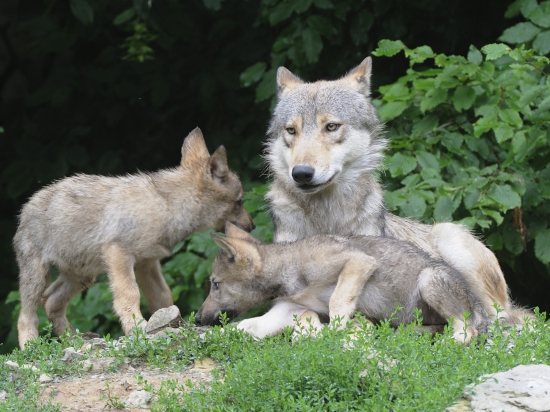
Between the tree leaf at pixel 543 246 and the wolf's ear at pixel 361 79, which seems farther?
the tree leaf at pixel 543 246

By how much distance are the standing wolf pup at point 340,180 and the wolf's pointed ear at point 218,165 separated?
1.71 feet

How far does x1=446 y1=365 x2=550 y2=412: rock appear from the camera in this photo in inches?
160

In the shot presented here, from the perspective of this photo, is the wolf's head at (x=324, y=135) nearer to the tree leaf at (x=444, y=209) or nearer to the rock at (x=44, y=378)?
the tree leaf at (x=444, y=209)

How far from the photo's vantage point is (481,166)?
847 cm

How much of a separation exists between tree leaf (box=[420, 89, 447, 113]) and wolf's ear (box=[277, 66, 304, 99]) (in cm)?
135

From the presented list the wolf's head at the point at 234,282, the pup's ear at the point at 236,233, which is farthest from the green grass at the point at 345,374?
the pup's ear at the point at 236,233

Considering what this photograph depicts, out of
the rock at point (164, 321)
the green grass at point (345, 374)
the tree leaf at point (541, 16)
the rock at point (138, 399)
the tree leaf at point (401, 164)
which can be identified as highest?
the tree leaf at point (541, 16)

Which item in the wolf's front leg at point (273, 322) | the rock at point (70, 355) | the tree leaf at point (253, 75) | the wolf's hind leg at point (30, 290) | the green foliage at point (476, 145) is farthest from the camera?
the tree leaf at point (253, 75)

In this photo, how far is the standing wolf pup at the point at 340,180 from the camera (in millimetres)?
6734

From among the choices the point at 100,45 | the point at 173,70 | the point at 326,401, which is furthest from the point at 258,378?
the point at 100,45

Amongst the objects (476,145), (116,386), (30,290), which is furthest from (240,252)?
(476,145)

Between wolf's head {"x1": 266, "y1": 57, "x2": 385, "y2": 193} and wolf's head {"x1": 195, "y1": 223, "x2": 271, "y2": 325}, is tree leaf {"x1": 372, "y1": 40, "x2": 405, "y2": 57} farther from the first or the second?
wolf's head {"x1": 195, "y1": 223, "x2": 271, "y2": 325}

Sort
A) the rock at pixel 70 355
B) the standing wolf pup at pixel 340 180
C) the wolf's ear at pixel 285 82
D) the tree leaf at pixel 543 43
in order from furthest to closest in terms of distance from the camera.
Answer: the tree leaf at pixel 543 43 → the wolf's ear at pixel 285 82 → the standing wolf pup at pixel 340 180 → the rock at pixel 70 355

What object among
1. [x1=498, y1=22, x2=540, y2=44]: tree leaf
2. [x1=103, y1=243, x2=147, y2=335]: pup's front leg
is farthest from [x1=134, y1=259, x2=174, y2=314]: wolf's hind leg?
[x1=498, y1=22, x2=540, y2=44]: tree leaf
